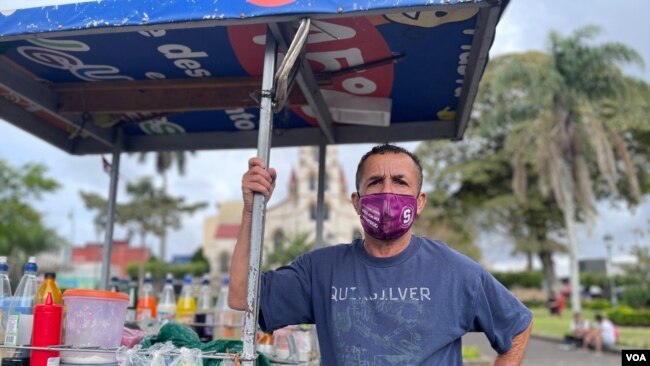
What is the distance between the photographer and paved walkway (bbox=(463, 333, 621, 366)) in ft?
49.4

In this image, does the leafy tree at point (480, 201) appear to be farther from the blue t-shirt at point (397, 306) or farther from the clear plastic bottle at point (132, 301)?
the blue t-shirt at point (397, 306)

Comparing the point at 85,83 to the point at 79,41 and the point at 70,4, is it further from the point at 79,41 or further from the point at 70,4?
the point at 70,4

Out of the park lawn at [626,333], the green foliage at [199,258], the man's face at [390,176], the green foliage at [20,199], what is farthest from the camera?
the green foliage at [199,258]

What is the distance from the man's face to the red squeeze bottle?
55.5 inches

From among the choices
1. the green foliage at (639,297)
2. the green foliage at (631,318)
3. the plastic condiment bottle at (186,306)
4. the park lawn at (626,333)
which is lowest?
the park lawn at (626,333)

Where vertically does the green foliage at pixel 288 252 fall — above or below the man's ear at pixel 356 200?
above

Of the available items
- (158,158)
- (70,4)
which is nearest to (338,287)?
(70,4)

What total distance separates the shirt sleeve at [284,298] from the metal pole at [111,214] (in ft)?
7.79

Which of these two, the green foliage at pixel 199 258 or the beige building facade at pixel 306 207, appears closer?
the green foliage at pixel 199 258

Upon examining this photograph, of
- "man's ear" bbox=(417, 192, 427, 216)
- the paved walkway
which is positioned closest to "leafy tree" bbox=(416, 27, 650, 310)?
the paved walkway

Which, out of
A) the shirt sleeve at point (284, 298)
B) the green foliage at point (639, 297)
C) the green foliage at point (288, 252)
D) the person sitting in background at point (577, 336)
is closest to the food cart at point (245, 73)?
the shirt sleeve at point (284, 298)

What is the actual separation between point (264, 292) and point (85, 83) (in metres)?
2.01

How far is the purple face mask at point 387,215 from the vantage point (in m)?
2.31

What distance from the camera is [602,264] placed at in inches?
3024
